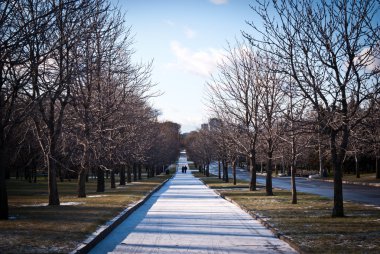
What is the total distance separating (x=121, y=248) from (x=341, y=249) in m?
4.72

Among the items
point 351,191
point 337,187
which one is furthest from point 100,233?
point 351,191

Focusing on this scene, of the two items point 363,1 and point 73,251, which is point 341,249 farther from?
point 363,1

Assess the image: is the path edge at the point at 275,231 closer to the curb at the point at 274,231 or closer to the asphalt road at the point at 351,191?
the curb at the point at 274,231

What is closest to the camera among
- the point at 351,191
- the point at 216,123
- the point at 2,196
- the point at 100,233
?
the point at 100,233

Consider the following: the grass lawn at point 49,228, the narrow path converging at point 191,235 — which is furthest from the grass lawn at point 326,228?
the grass lawn at point 49,228

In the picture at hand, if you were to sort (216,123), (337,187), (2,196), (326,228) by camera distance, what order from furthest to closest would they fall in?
(216,123)
(337,187)
(2,196)
(326,228)

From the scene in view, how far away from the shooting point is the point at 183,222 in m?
16.8

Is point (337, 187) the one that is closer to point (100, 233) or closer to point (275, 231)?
point (275, 231)

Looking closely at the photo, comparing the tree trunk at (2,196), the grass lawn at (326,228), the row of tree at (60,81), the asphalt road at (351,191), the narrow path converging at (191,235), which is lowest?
the narrow path converging at (191,235)

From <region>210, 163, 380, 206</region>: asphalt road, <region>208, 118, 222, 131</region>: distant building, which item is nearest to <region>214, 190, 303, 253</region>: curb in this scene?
<region>210, 163, 380, 206</region>: asphalt road

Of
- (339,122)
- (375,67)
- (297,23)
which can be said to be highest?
(297,23)

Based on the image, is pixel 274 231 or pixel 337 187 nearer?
pixel 274 231

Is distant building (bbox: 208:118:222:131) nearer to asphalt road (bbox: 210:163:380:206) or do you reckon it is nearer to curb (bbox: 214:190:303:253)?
asphalt road (bbox: 210:163:380:206)

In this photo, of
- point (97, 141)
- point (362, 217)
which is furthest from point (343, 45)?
point (97, 141)
